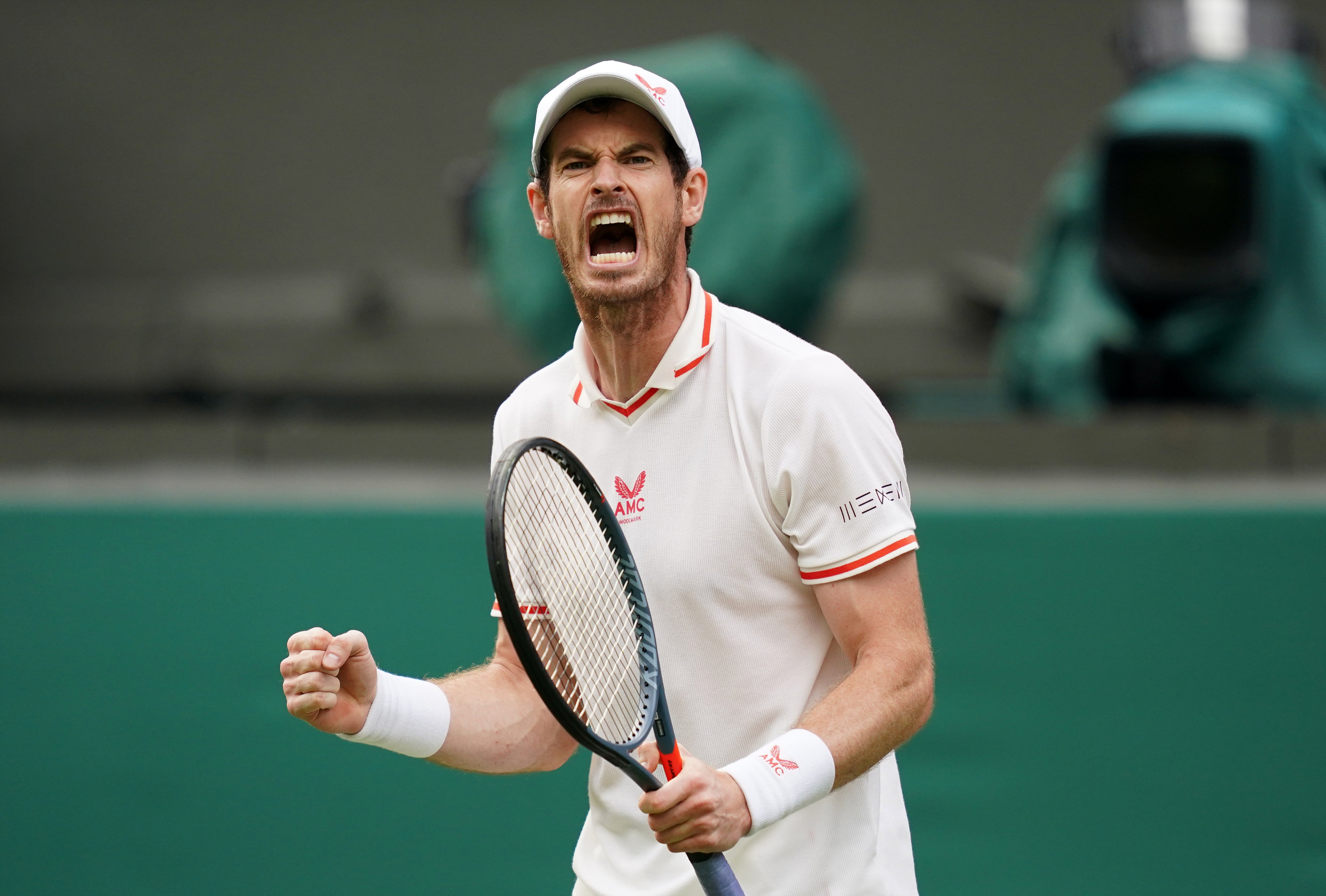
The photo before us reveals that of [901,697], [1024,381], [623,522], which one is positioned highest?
[1024,381]

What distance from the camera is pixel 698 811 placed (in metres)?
1.40

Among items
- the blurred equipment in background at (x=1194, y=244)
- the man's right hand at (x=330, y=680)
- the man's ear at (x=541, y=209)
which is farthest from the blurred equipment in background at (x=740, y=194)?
the man's right hand at (x=330, y=680)

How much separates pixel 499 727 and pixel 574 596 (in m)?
0.22

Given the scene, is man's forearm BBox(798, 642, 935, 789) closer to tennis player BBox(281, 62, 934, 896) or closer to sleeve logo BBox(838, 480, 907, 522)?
tennis player BBox(281, 62, 934, 896)

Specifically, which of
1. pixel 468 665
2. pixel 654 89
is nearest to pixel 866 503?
pixel 654 89

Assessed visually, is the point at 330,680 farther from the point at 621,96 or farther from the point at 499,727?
the point at 621,96

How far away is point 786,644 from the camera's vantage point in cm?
166

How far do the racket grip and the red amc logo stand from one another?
0.38m

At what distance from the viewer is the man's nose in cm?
161

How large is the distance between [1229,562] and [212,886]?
92.6 inches

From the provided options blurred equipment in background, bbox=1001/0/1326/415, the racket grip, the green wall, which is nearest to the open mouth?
the racket grip

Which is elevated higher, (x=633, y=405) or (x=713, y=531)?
(x=633, y=405)

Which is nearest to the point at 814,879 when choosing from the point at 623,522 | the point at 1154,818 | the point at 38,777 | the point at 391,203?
the point at 623,522

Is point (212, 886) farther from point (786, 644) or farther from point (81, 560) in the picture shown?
point (786, 644)
